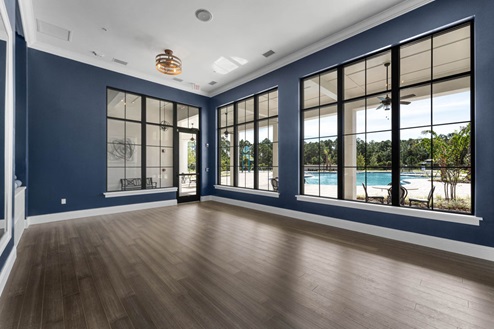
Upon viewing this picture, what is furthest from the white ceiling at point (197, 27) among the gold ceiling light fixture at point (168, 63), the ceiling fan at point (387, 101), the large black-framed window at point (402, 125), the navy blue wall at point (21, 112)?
the ceiling fan at point (387, 101)

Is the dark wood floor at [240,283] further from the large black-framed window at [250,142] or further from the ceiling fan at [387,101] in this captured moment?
A: the large black-framed window at [250,142]

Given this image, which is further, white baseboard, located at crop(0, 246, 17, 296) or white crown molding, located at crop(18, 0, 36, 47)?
white crown molding, located at crop(18, 0, 36, 47)

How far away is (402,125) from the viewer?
11.0 ft

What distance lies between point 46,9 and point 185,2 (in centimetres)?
226

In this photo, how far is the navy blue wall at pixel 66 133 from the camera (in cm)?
425

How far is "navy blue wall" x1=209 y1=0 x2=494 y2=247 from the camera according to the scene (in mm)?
2646

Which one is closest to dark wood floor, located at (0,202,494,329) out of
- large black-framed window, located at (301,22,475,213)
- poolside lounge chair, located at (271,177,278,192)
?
large black-framed window, located at (301,22,475,213)

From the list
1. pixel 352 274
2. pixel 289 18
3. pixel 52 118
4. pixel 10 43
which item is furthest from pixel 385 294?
pixel 52 118

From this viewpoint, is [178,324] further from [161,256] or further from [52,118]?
[52,118]

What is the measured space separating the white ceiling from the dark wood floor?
3674 millimetres

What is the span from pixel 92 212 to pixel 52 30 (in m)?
3.73

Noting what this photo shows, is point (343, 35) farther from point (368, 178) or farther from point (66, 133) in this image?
point (66, 133)

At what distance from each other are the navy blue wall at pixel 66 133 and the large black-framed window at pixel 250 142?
3.01 meters

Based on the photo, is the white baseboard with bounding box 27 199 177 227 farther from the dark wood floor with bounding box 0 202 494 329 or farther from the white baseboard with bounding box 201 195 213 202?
the white baseboard with bounding box 201 195 213 202
